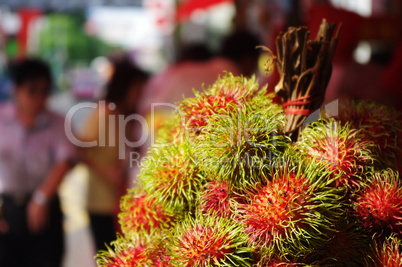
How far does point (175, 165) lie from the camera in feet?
2.48

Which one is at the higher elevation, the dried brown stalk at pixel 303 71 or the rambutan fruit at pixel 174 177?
the dried brown stalk at pixel 303 71

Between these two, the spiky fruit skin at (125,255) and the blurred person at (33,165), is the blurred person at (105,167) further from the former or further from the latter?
the spiky fruit skin at (125,255)

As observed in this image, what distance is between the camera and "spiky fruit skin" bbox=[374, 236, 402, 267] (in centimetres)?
71

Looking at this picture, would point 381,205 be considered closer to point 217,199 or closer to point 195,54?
point 217,199

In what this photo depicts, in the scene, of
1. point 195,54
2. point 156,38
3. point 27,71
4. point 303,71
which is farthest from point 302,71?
point 156,38

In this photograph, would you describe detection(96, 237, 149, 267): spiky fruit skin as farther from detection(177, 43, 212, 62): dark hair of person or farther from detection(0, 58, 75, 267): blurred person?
detection(177, 43, 212, 62): dark hair of person

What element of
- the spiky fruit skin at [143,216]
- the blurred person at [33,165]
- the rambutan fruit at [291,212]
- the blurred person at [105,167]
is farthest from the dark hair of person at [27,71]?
the rambutan fruit at [291,212]

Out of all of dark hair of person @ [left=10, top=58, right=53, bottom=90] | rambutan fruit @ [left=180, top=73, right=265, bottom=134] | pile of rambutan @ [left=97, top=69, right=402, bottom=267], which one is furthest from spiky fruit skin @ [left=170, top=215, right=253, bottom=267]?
dark hair of person @ [left=10, top=58, right=53, bottom=90]

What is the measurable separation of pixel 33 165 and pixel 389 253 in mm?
2021

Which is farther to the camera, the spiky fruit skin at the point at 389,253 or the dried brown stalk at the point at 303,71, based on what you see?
the dried brown stalk at the point at 303,71

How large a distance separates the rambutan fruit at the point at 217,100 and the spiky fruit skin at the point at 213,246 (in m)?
0.16

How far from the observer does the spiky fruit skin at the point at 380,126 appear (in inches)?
31.1

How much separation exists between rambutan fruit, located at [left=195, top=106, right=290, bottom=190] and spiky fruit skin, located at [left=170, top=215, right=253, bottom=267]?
0.07 metres

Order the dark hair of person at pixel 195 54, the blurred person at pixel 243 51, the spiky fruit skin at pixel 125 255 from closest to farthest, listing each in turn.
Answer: the spiky fruit skin at pixel 125 255 < the blurred person at pixel 243 51 < the dark hair of person at pixel 195 54
